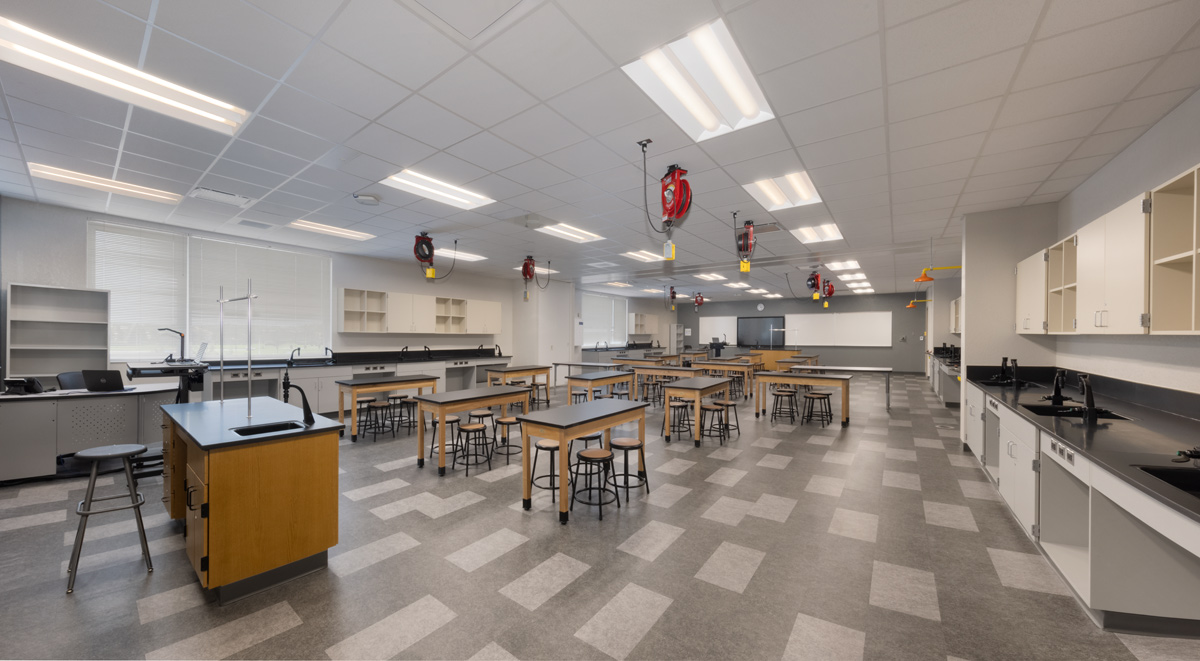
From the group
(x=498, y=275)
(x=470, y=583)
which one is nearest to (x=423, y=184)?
(x=470, y=583)

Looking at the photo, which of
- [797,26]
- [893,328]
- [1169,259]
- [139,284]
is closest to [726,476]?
[1169,259]

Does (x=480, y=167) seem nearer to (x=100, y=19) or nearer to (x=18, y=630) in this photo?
(x=100, y=19)

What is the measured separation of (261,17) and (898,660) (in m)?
4.12

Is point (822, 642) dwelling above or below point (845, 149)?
below

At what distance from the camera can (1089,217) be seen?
3.94 m

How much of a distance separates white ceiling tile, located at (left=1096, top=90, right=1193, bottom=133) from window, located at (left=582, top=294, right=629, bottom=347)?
13.0 meters

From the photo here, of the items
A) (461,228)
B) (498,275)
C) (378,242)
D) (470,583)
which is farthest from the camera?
(498,275)

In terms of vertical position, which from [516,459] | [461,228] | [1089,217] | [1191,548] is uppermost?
[461,228]

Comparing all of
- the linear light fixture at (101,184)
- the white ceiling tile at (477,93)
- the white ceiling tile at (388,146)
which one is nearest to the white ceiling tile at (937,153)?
the white ceiling tile at (477,93)

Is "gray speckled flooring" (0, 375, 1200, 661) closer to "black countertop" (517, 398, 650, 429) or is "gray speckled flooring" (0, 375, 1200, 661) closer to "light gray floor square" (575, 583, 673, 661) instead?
"light gray floor square" (575, 583, 673, 661)

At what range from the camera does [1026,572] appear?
2516 millimetres

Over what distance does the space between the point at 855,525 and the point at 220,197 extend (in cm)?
697

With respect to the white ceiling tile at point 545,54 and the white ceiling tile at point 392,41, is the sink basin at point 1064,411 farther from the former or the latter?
the white ceiling tile at point 392,41

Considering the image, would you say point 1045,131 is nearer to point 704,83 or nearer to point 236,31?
point 704,83
